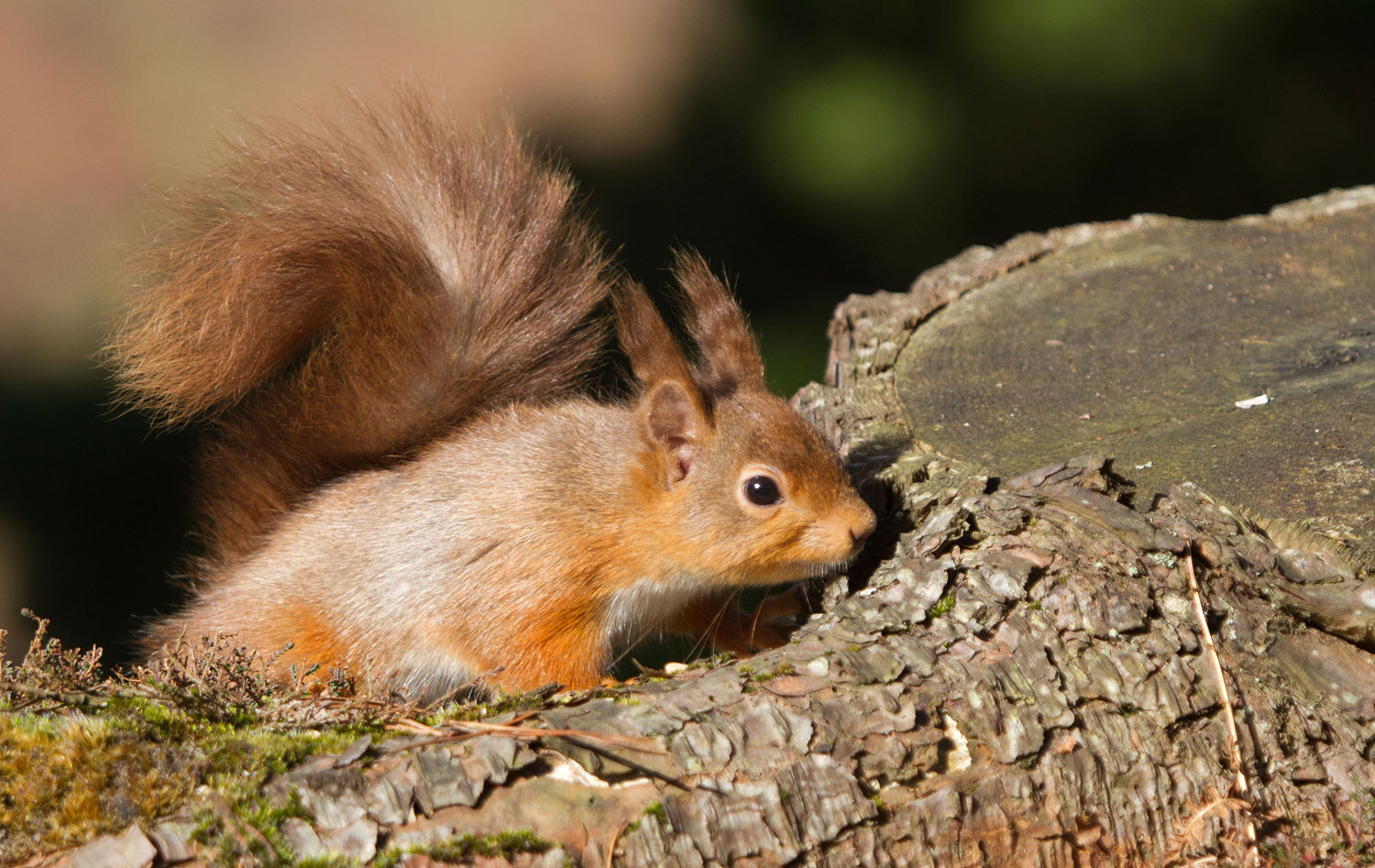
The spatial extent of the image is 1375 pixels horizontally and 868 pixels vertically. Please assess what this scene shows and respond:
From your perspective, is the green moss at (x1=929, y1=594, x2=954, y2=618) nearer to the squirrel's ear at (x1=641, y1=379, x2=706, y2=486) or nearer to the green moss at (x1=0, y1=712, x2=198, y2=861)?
the squirrel's ear at (x1=641, y1=379, x2=706, y2=486)

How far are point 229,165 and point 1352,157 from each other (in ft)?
11.3

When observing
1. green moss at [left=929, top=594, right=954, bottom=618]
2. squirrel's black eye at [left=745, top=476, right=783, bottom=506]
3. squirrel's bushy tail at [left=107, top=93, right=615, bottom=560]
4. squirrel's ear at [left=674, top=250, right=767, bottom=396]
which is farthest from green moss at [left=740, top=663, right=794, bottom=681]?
squirrel's bushy tail at [left=107, top=93, right=615, bottom=560]

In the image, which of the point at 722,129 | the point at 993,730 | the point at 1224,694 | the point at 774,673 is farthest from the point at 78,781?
the point at 722,129

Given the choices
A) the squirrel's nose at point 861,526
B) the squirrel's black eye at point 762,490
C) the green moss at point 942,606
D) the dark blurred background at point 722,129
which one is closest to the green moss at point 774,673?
the green moss at point 942,606

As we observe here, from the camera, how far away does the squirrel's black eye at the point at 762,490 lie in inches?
62.7

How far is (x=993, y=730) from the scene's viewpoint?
3.59 feet

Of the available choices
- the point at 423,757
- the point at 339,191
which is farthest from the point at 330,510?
the point at 423,757

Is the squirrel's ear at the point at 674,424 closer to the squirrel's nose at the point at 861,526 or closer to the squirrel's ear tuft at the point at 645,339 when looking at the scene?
the squirrel's ear tuft at the point at 645,339

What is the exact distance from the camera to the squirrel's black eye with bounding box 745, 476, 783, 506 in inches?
62.7

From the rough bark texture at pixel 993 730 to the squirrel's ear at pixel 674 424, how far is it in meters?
0.37

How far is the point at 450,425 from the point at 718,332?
0.49m

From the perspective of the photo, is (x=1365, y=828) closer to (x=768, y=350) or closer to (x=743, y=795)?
(x=743, y=795)

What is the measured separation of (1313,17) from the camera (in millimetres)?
3268

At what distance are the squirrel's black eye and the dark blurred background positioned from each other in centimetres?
160
